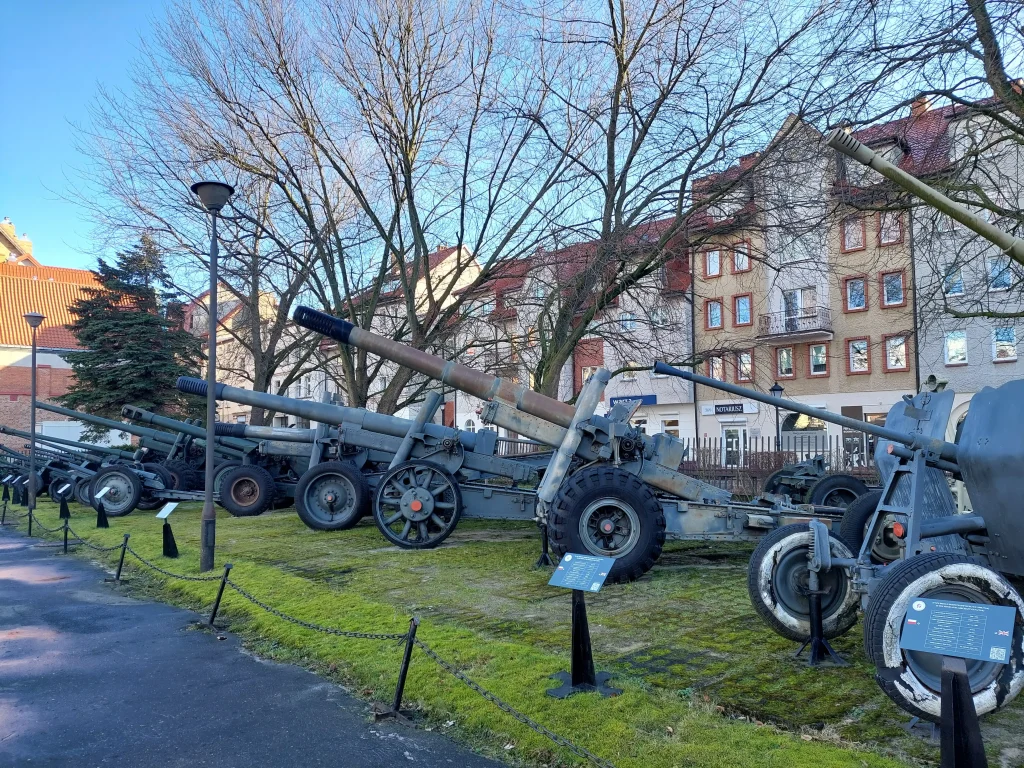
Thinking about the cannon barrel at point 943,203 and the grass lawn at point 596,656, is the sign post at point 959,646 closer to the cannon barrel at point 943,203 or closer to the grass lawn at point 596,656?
the grass lawn at point 596,656

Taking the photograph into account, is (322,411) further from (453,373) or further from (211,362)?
(453,373)

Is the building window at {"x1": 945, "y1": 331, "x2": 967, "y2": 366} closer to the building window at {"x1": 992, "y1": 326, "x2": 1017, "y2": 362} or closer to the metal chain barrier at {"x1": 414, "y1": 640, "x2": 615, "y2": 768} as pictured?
the building window at {"x1": 992, "y1": 326, "x2": 1017, "y2": 362}

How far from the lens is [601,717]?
4.13 metres

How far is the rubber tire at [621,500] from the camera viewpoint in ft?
25.9

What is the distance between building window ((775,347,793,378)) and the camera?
104ft

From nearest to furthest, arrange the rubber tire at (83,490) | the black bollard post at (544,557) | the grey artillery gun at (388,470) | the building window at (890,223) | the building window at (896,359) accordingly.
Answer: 1. the black bollard post at (544,557)
2. the grey artillery gun at (388,470)
3. the building window at (890,223)
4. the rubber tire at (83,490)
5. the building window at (896,359)

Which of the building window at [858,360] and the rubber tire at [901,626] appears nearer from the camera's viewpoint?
the rubber tire at [901,626]

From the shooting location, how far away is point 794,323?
31.2 m

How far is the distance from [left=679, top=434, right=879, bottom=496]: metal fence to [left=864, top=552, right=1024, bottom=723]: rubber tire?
10777 mm

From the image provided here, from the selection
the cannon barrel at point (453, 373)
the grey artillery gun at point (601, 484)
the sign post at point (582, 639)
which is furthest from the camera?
the cannon barrel at point (453, 373)

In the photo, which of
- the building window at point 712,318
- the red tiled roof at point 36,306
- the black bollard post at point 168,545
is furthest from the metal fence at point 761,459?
the red tiled roof at point 36,306

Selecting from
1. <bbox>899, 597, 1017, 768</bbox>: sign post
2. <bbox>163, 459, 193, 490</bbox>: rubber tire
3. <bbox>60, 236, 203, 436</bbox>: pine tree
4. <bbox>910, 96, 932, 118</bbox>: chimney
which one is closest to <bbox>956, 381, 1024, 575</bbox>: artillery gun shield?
<bbox>899, 597, 1017, 768</bbox>: sign post

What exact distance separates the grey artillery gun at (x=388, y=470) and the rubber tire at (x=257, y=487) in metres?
0.02

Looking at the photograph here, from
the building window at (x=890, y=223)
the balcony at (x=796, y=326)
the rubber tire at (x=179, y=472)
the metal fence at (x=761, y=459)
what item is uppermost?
the balcony at (x=796, y=326)
